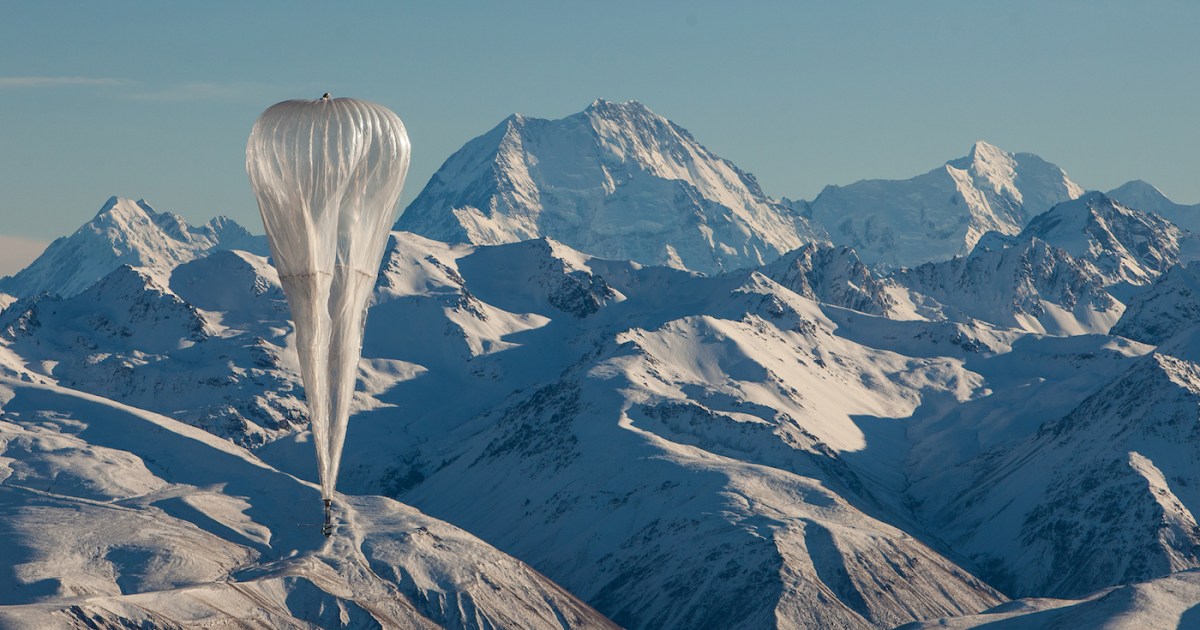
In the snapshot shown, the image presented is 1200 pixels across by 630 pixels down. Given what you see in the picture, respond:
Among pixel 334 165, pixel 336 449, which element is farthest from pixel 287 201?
pixel 336 449

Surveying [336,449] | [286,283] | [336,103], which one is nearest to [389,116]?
[336,103]

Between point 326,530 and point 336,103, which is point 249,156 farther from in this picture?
point 326,530

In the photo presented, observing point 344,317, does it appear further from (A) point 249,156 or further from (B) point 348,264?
(A) point 249,156

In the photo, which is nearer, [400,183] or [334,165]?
[334,165]

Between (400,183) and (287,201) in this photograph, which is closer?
(287,201)

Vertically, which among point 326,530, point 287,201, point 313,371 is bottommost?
point 326,530

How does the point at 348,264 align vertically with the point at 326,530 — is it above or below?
above
